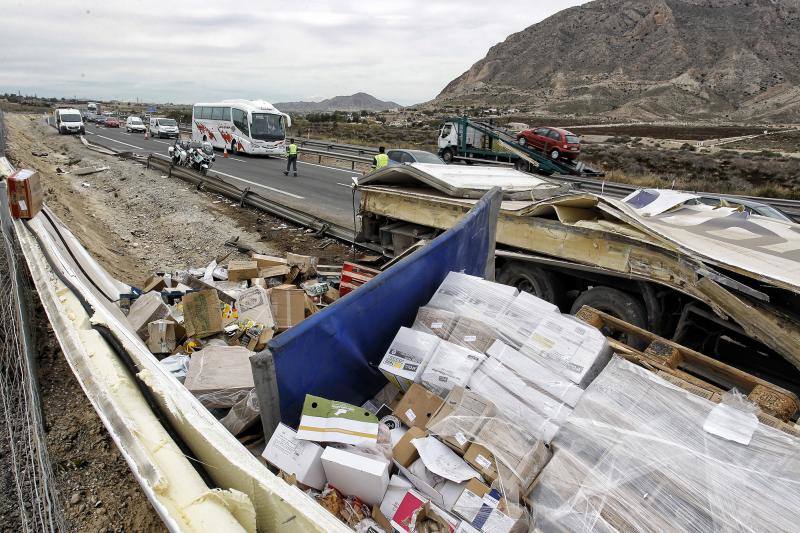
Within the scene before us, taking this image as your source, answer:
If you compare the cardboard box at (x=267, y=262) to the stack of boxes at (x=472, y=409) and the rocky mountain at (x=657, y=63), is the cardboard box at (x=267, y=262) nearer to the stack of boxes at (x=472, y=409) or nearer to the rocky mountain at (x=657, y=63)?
the stack of boxes at (x=472, y=409)

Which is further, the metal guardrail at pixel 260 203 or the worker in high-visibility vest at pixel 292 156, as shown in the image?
the worker in high-visibility vest at pixel 292 156

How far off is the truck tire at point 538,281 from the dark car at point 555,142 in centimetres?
1704

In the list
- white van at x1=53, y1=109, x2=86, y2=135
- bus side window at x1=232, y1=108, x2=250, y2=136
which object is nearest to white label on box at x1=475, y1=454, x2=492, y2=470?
bus side window at x1=232, y1=108, x2=250, y2=136

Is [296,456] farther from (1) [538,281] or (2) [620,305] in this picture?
(1) [538,281]

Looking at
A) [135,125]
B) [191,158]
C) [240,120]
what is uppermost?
[135,125]

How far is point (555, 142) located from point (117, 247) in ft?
57.9

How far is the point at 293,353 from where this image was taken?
245cm

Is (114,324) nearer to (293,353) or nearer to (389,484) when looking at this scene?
(293,353)

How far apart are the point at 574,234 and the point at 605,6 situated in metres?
141

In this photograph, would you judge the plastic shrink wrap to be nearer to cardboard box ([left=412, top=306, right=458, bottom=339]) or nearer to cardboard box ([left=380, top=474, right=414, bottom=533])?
cardboard box ([left=380, top=474, right=414, bottom=533])

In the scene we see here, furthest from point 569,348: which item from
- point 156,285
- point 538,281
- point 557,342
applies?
point 156,285

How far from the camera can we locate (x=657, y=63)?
9662cm

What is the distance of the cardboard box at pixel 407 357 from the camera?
112 inches

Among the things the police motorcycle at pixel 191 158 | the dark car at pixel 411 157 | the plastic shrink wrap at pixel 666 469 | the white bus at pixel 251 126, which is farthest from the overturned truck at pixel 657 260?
the white bus at pixel 251 126
